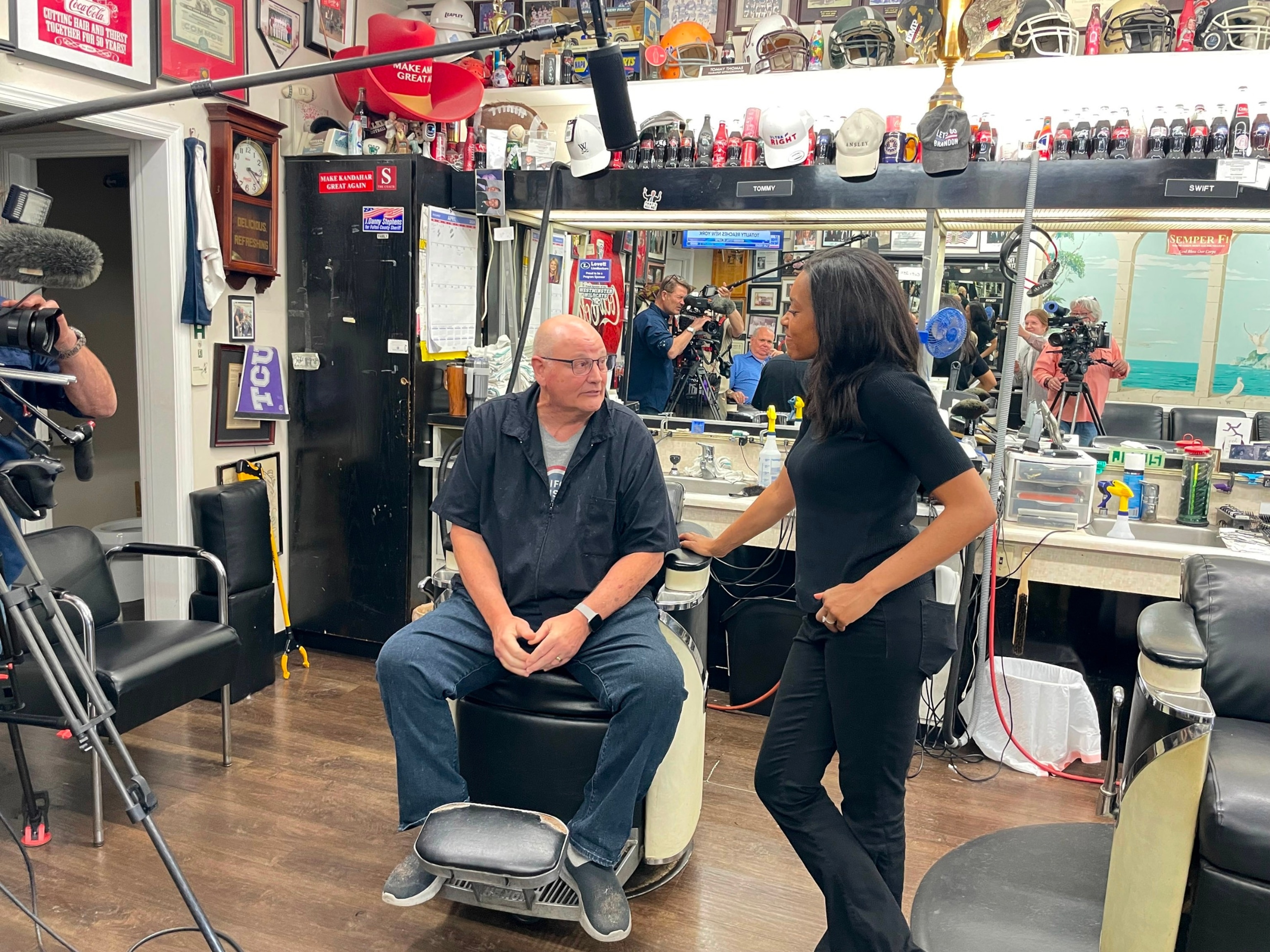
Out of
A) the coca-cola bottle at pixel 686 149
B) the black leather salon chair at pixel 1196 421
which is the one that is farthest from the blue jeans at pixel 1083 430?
the coca-cola bottle at pixel 686 149

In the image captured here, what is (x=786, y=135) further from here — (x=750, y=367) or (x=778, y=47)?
(x=750, y=367)

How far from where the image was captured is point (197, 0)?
3189 millimetres

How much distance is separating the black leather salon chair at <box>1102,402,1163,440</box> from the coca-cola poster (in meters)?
3.65

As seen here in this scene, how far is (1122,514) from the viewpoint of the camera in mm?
3016

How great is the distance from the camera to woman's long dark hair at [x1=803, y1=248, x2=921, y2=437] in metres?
1.69

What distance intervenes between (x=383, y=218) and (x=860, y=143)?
1769 millimetres

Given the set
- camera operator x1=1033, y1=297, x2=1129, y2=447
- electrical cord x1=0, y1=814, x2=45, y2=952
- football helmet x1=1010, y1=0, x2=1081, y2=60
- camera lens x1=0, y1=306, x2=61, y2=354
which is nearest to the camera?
camera lens x1=0, y1=306, x2=61, y2=354

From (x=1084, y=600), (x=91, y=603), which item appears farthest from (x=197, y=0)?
(x=1084, y=600)

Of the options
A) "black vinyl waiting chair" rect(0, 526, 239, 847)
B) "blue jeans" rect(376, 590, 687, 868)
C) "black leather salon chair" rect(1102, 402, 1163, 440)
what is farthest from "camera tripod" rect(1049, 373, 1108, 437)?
"black vinyl waiting chair" rect(0, 526, 239, 847)

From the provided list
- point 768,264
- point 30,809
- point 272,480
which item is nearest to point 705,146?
point 768,264

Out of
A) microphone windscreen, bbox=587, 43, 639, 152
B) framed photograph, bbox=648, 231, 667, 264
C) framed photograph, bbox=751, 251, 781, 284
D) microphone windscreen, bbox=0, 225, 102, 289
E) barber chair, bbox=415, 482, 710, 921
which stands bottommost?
barber chair, bbox=415, 482, 710, 921

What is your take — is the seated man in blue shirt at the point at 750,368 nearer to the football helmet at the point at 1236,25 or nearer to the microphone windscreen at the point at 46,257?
the football helmet at the point at 1236,25

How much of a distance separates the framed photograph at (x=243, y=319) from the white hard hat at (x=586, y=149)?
135 centimetres

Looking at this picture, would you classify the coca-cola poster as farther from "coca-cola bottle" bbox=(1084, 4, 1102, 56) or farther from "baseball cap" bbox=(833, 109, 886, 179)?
"coca-cola bottle" bbox=(1084, 4, 1102, 56)
